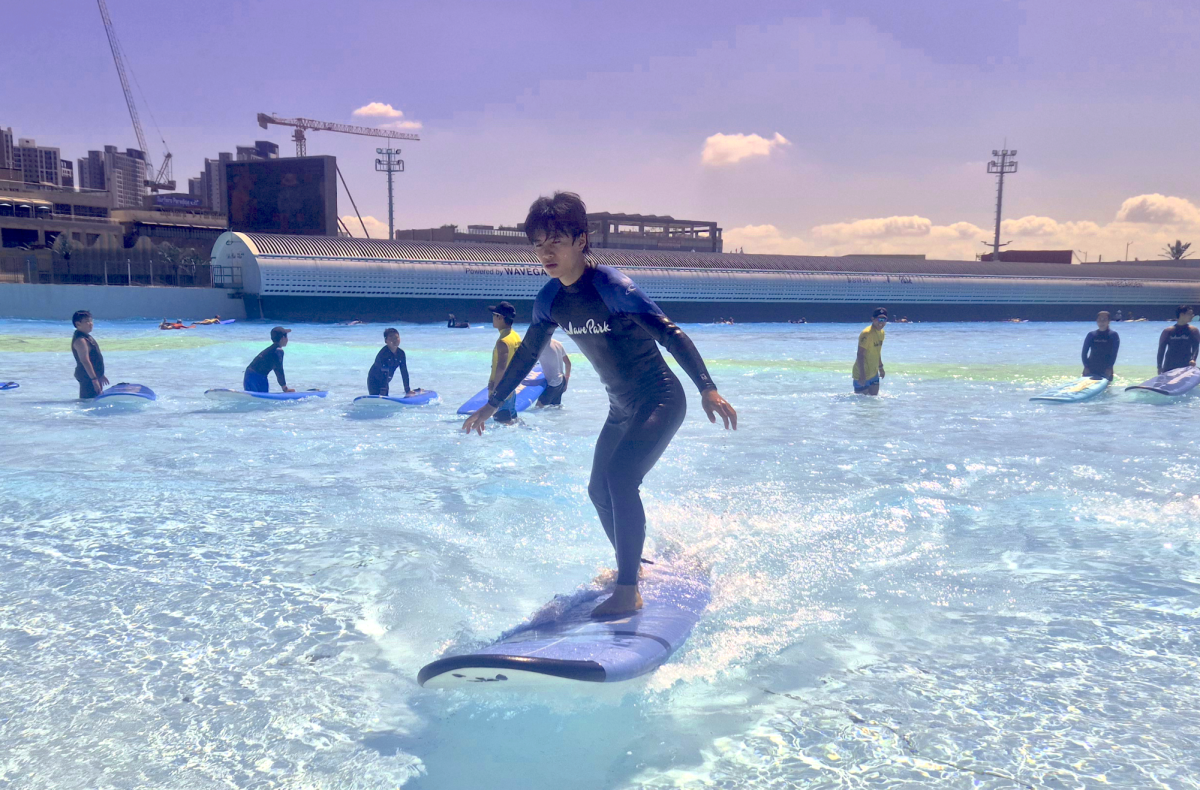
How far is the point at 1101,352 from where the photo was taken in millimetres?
12750

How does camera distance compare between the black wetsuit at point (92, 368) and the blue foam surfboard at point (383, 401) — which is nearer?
the black wetsuit at point (92, 368)

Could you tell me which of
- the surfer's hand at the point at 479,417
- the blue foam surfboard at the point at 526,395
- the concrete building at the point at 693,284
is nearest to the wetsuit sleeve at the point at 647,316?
the surfer's hand at the point at 479,417

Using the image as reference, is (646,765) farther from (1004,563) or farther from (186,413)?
(186,413)

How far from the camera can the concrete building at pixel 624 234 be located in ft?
210

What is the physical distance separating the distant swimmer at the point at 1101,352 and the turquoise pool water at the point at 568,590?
414cm

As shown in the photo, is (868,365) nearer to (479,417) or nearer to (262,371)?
(262,371)

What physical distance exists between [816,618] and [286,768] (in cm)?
234

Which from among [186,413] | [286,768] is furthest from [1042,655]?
[186,413]

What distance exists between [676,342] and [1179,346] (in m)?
12.6

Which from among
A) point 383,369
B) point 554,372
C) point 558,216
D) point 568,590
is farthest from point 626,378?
point 383,369

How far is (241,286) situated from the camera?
3653 cm

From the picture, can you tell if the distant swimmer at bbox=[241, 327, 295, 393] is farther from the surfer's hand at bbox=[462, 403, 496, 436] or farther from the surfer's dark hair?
the surfer's dark hair

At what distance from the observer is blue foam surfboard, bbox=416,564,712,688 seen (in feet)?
8.73

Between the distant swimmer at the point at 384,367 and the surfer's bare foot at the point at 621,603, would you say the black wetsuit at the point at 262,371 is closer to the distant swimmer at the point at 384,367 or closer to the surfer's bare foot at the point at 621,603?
the distant swimmer at the point at 384,367
